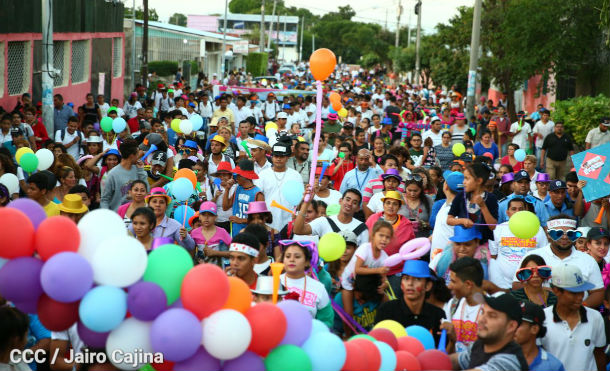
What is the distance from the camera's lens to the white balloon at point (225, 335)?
428 cm

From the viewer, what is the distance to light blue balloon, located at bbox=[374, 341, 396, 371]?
4812mm

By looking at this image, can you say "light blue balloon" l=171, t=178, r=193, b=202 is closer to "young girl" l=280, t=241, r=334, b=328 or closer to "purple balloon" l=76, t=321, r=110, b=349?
"young girl" l=280, t=241, r=334, b=328

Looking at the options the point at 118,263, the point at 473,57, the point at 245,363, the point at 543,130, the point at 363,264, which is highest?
the point at 473,57

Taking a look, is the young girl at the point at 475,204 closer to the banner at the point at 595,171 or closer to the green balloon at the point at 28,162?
the banner at the point at 595,171

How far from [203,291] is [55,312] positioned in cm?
75

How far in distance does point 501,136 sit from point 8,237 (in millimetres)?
17132

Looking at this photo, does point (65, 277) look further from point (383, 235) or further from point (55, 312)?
point (383, 235)

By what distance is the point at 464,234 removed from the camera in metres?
7.39

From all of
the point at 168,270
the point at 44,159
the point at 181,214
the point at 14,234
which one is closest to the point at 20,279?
the point at 14,234

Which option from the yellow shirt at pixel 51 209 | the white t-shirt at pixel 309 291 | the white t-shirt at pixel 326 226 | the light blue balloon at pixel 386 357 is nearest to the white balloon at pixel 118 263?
the light blue balloon at pixel 386 357

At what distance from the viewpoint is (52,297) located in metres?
4.18

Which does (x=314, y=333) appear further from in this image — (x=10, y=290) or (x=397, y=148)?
(x=397, y=148)

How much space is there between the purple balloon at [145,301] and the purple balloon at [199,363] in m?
0.29

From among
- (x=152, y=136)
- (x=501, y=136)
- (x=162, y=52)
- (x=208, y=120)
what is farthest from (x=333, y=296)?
(x=162, y=52)
